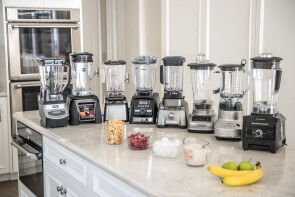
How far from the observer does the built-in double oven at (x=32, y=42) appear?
15.0 feet

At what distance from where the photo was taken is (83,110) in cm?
275

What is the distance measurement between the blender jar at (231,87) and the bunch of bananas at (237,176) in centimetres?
67

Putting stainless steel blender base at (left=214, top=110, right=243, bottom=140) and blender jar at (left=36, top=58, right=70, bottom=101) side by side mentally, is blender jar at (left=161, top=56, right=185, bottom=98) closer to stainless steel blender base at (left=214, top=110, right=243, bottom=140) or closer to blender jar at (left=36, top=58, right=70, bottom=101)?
stainless steel blender base at (left=214, top=110, right=243, bottom=140)

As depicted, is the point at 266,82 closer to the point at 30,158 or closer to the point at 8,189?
the point at 30,158

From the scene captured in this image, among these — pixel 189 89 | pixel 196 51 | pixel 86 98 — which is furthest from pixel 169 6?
pixel 86 98

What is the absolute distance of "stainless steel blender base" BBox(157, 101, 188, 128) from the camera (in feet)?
8.28

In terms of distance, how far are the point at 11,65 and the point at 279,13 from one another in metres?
3.04

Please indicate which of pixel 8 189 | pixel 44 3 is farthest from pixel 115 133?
pixel 44 3

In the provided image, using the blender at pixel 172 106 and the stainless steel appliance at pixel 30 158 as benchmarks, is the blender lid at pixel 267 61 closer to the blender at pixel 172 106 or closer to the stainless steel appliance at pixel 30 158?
the blender at pixel 172 106

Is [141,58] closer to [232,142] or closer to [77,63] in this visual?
[77,63]

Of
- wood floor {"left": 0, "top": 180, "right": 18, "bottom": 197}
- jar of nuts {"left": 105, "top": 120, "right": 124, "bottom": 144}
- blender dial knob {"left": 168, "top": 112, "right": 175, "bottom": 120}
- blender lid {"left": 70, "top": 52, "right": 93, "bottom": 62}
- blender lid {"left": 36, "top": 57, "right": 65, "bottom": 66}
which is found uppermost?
blender lid {"left": 70, "top": 52, "right": 93, "bottom": 62}

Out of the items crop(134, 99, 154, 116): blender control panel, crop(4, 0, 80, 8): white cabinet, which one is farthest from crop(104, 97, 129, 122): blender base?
crop(4, 0, 80, 8): white cabinet

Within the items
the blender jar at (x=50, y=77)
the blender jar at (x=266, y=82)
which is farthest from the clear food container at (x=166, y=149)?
the blender jar at (x=50, y=77)

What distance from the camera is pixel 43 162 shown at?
2.69 metres
